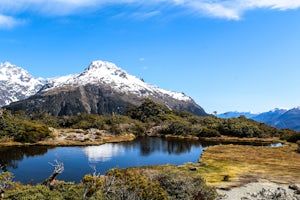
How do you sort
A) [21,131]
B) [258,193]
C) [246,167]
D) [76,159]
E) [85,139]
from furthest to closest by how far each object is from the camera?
[85,139], [21,131], [76,159], [246,167], [258,193]

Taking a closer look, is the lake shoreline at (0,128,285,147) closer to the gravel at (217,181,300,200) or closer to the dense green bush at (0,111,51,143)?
the dense green bush at (0,111,51,143)

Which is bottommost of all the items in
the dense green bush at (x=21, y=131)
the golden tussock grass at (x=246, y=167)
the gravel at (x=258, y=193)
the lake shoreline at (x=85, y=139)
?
the gravel at (x=258, y=193)

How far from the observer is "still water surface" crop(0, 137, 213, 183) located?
6891cm

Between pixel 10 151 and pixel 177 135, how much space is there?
292ft

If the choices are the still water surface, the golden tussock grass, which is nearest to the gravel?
the golden tussock grass

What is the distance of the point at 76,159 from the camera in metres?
87.1

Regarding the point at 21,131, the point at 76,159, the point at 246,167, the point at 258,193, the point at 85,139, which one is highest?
the point at 21,131

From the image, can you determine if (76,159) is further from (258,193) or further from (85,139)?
(258,193)

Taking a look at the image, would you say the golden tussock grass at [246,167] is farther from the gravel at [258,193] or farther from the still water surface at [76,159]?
the still water surface at [76,159]

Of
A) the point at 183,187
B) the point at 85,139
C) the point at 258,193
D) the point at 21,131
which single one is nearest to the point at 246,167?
the point at 258,193

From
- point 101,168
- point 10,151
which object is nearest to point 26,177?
point 101,168

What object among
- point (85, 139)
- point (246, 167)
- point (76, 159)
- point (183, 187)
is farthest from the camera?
point (85, 139)

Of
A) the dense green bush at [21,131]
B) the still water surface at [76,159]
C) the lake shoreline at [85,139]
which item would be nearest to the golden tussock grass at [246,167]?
the still water surface at [76,159]

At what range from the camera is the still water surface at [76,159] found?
6891 cm
